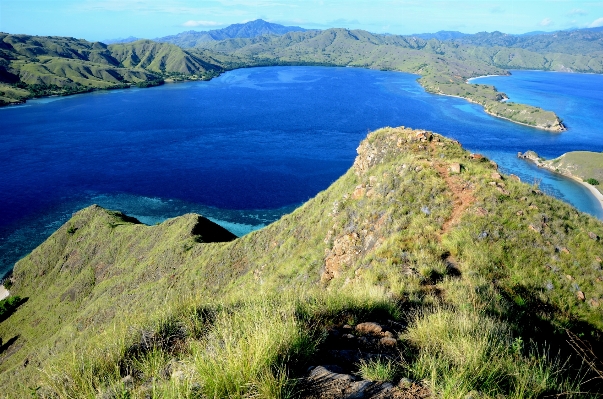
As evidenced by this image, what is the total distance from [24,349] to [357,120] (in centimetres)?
14715

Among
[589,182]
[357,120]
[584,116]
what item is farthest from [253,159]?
[584,116]

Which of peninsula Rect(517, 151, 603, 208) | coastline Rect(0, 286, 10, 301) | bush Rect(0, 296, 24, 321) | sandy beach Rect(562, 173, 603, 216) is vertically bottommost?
coastline Rect(0, 286, 10, 301)

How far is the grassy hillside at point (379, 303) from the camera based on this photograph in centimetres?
548

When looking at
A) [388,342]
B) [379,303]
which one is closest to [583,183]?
[379,303]

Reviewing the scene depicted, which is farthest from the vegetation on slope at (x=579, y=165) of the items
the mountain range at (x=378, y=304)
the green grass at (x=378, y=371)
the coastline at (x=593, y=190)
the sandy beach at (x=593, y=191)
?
the green grass at (x=378, y=371)

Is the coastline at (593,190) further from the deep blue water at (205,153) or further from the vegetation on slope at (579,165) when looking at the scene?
the deep blue water at (205,153)

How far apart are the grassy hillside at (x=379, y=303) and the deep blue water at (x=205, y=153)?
147ft

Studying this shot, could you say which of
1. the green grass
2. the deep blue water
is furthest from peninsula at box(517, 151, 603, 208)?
the green grass

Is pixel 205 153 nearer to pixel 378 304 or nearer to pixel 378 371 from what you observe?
pixel 378 304

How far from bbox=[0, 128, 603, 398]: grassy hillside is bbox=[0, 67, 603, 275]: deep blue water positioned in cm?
4474

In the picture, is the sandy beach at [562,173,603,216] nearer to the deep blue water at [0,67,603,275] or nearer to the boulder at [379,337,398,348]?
the deep blue water at [0,67,603,275]

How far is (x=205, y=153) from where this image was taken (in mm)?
123562

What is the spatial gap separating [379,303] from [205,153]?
399ft

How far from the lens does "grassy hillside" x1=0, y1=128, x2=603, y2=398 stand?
5480 mm
